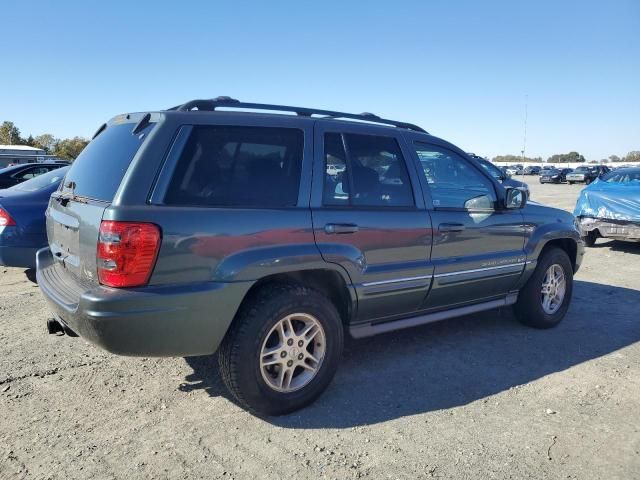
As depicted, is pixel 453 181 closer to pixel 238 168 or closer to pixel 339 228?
pixel 339 228

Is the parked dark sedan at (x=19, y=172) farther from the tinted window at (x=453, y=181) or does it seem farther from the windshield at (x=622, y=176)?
the windshield at (x=622, y=176)

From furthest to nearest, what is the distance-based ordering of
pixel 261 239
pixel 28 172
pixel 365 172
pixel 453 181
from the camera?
1. pixel 28 172
2. pixel 453 181
3. pixel 365 172
4. pixel 261 239

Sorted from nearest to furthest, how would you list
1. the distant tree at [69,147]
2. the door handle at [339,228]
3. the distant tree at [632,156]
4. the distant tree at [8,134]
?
the door handle at [339,228], the distant tree at [69,147], the distant tree at [8,134], the distant tree at [632,156]

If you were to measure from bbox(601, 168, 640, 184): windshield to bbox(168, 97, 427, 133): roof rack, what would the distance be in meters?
7.81

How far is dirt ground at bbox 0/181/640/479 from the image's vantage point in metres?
2.65

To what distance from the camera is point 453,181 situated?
14.0ft

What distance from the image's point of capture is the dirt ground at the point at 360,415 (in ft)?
8.70

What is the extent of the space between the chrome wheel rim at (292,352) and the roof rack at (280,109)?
4.64 feet

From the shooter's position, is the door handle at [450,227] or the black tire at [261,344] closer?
the black tire at [261,344]

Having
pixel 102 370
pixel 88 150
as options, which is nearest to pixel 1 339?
pixel 102 370

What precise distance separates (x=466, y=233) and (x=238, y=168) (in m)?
2.00

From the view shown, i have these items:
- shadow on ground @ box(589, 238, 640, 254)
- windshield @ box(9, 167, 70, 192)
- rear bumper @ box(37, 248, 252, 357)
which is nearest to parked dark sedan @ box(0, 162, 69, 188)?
windshield @ box(9, 167, 70, 192)

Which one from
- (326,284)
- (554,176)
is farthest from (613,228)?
(554,176)

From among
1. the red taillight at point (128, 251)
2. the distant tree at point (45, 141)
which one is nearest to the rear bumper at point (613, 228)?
the red taillight at point (128, 251)
